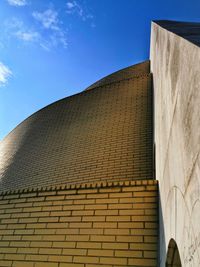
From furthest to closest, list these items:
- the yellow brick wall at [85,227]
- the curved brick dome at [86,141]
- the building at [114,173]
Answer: the curved brick dome at [86,141]
the yellow brick wall at [85,227]
the building at [114,173]

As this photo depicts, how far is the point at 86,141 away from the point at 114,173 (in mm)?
1323

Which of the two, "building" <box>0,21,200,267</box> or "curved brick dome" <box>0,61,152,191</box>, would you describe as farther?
"curved brick dome" <box>0,61,152,191</box>

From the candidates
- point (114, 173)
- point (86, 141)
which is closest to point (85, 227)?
point (114, 173)

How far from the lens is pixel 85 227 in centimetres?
306

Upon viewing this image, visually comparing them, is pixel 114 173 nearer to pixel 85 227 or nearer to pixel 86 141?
pixel 86 141

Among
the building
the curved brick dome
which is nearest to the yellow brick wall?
the building

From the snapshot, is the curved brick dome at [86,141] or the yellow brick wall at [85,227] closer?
the yellow brick wall at [85,227]

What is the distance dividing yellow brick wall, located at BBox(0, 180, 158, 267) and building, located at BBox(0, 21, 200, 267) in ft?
0.04

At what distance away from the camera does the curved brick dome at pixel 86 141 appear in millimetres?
4895

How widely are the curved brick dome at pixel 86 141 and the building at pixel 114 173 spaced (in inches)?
1.0

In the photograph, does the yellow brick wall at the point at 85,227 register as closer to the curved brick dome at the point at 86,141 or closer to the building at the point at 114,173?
the building at the point at 114,173

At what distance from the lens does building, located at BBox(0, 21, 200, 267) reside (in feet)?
4.14

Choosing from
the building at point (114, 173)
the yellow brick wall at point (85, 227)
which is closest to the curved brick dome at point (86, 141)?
the building at point (114, 173)

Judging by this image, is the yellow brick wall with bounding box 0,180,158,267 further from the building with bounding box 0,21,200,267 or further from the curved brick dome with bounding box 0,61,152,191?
Result: the curved brick dome with bounding box 0,61,152,191
